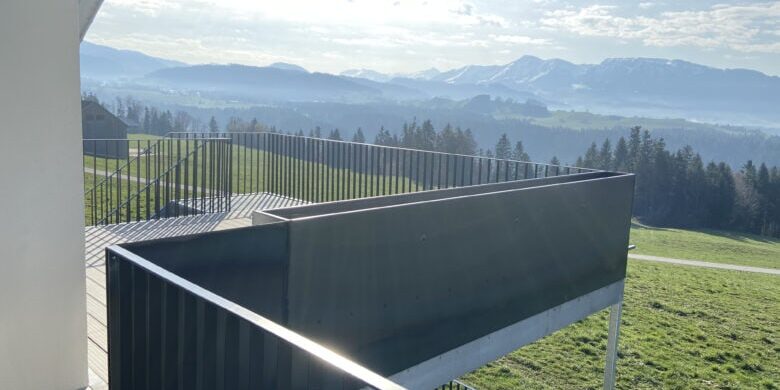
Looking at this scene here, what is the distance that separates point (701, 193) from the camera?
68.4 meters

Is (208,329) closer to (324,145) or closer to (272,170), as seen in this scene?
(324,145)

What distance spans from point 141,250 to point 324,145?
23.3 ft

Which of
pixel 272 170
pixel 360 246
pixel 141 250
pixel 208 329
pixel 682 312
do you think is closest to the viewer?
pixel 208 329

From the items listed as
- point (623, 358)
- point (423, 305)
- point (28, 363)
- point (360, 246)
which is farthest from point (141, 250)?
point (623, 358)

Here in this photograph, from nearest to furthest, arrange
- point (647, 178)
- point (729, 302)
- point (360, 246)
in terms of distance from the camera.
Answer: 1. point (360, 246)
2. point (729, 302)
3. point (647, 178)

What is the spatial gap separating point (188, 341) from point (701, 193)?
7524cm

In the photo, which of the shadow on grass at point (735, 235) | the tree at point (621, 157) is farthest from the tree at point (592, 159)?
the shadow on grass at point (735, 235)

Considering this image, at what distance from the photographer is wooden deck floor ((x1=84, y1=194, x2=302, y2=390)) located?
12.6 ft

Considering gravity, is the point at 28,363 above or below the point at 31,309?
below

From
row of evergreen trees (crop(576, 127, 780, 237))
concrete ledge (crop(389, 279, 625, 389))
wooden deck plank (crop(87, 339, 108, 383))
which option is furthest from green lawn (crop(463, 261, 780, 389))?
row of evergreen trees (crop(576, 127, 780, 237))

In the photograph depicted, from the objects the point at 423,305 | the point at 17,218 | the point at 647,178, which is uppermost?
the point at 17,218

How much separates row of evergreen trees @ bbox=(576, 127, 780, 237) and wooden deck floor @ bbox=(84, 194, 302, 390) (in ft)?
205

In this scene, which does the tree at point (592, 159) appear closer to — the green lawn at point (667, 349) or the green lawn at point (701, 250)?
the green lawn at point (701, 250)

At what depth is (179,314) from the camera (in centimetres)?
220
